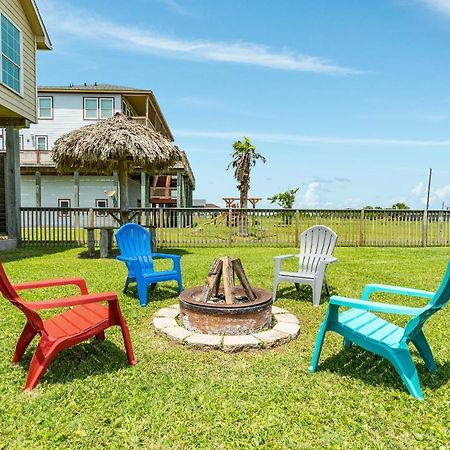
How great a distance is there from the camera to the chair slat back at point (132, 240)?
572 centimetres

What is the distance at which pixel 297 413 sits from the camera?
253cm

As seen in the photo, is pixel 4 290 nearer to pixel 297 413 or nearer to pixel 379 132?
pixel 297 413

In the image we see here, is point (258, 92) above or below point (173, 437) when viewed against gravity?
above

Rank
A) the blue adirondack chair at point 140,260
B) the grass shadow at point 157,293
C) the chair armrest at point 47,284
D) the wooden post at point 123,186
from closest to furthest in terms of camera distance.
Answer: the chair armrest at point 47,284, the blue adirondack chair at point 140,260, the grass shadow at point 157,293, the wooden post at point 123,186

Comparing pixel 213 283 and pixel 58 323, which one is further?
pixel 213 283

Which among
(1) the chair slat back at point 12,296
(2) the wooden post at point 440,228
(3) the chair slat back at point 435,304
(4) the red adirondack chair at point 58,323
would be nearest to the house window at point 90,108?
(2) the wooden post at point 440,228

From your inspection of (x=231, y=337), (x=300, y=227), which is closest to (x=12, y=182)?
(x=300, y=227)

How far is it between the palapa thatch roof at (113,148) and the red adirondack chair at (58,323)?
21.4ft

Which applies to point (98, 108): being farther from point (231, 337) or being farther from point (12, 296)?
point (12, 296)

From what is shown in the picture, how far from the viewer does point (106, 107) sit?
2319 centimetres

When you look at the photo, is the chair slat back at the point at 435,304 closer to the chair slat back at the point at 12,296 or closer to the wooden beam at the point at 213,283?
the wooden beam at the point at 213,283

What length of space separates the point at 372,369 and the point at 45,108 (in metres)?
25.1

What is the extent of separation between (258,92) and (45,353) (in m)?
13.7

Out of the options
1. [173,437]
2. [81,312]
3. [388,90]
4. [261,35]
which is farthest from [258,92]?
[173,437]
